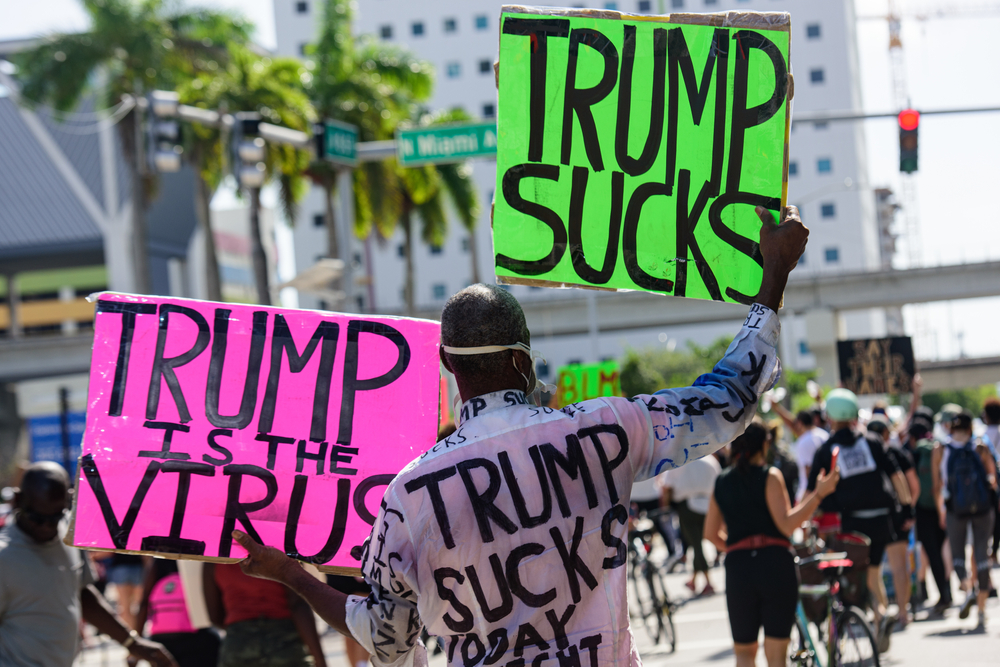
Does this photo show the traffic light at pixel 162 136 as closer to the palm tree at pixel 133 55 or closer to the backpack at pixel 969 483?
the backpack at pixel 969 483

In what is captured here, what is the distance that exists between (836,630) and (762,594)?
3.84ft

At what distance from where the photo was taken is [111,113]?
36469 millimetres

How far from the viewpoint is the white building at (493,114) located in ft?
268

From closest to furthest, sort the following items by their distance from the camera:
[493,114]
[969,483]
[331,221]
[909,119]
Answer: [969,483] < [909,119] < [331,221] < [493,114]

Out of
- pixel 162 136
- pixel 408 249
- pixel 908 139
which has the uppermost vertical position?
pixel 408 249

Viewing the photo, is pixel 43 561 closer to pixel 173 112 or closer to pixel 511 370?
pixel 511 370

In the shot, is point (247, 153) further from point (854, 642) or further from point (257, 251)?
point (257, 251)

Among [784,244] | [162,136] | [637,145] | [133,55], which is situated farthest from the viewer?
[133,55]

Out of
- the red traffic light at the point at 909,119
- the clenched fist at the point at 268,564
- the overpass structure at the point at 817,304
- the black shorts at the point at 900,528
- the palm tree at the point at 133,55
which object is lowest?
the black shorts at the point at 900,528

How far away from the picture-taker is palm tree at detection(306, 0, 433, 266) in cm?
3341

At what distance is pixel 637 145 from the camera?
3521mm

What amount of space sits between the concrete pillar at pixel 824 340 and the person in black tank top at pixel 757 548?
139ft

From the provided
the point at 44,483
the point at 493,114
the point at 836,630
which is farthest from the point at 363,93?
the point at 493,114

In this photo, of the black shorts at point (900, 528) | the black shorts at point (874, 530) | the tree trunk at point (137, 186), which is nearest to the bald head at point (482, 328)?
the black shorts at point (874, 530)
